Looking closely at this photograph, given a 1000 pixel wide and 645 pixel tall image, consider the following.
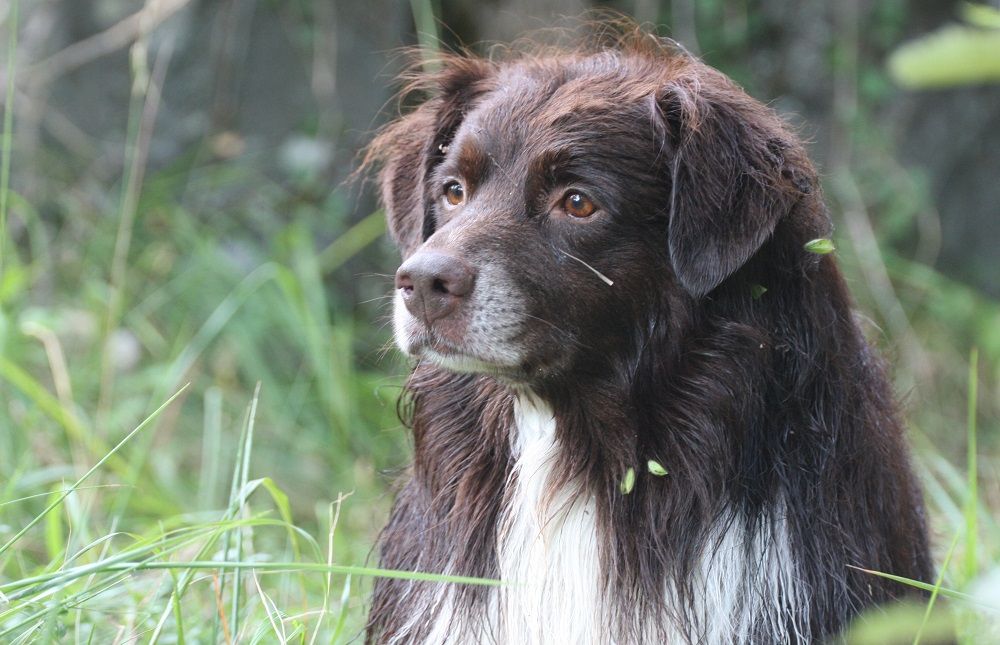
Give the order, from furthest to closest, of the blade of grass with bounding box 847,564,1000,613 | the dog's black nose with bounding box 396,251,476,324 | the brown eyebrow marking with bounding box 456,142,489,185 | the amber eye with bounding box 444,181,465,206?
the amber eye with bounding box 444,181,465,206 → the brown eyebrow marking with bounding box 456,142,489,185 → the dog's black nose with bounding box 396,251,476,324 → the blade of grass with bounding box 847,564,1000,613

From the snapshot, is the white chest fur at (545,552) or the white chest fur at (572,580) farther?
the white chest fur at (545,552)

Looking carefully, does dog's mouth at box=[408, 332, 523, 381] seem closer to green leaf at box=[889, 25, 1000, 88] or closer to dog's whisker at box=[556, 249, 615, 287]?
dog's whisker at box=[556, 249, 615, 287]

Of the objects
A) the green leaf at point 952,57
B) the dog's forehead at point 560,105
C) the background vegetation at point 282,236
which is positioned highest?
the green leaf at point 952,57

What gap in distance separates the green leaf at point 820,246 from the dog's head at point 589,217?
0.31 feet

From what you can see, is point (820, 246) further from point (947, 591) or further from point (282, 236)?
point (282, 236)

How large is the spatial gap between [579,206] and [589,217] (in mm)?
37

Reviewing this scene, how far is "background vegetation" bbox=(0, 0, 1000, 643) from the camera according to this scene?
4426 mm

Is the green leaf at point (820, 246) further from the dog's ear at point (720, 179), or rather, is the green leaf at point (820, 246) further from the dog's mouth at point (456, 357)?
the dog's mouth at point (456, 357)

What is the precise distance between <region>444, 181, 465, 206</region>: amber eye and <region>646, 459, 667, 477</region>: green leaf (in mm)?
817

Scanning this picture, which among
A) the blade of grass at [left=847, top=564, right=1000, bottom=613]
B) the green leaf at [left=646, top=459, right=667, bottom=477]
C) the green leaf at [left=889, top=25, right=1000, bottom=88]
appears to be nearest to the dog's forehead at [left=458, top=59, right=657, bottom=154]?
the green leaf at [left=646, top=459, right=667, bottom=477]

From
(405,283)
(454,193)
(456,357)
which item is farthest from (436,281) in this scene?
(454,193)

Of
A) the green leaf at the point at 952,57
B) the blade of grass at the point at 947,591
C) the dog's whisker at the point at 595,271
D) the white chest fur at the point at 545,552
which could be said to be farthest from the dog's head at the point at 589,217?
the green leaf at the point at 952,57

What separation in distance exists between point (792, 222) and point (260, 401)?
3.12 m

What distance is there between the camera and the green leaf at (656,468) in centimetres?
265
